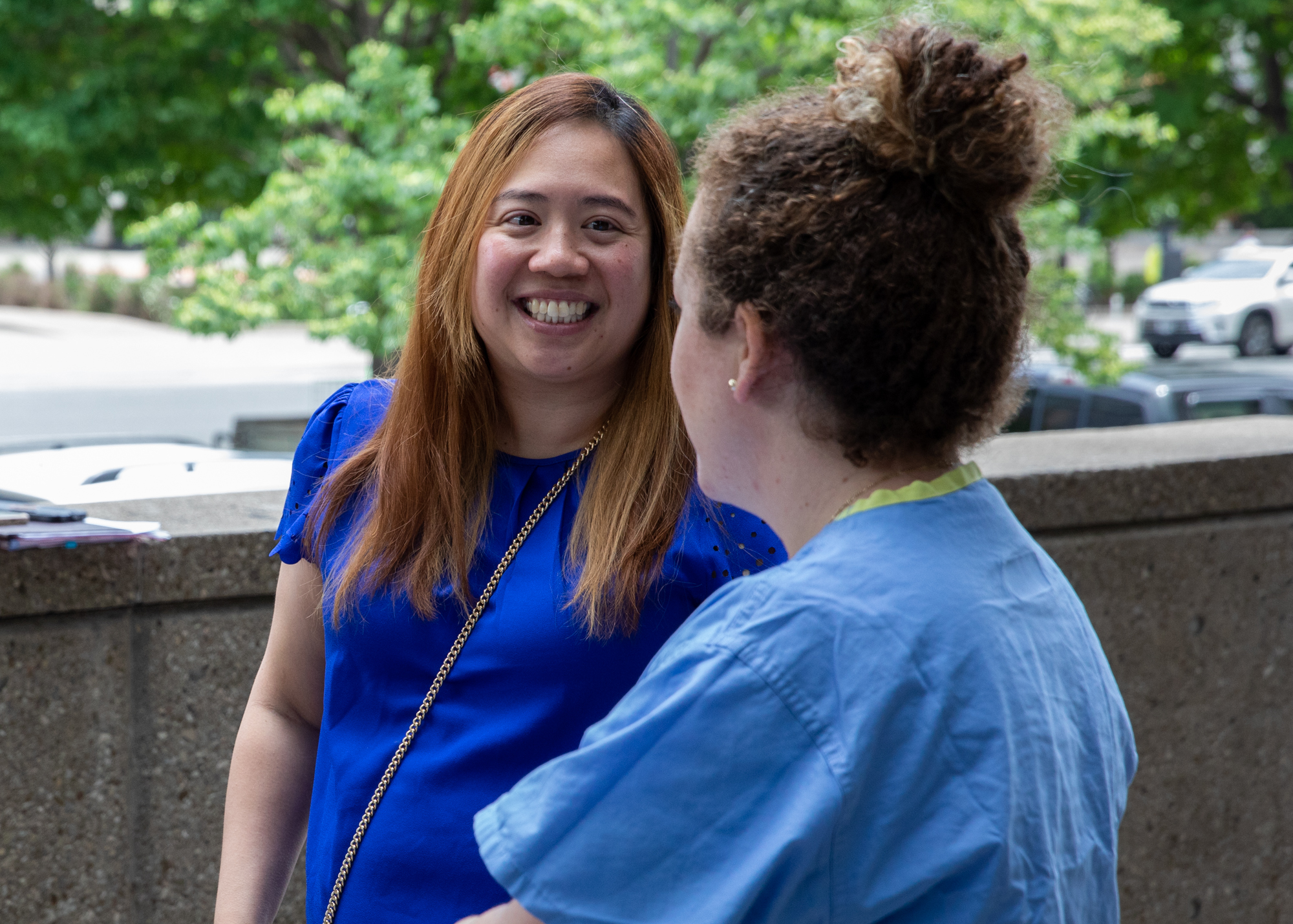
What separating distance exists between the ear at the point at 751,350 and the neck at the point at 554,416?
0.73 meters

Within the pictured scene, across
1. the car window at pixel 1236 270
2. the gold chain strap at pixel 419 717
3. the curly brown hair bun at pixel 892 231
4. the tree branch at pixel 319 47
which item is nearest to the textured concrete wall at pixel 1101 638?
the gold chain strap at pixel 419 717

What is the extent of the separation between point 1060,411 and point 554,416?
9.64 metres

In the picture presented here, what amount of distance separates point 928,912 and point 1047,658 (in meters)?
0.27

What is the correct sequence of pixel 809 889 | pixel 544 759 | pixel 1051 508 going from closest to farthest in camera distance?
pixel 809 889, pixel 544 759, pixel 1051 508

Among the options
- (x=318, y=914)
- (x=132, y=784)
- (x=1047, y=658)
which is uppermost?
(x=1047, y=658)

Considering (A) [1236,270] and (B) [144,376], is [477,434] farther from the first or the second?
(A) [1236,270]

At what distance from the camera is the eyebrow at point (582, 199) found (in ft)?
6.42

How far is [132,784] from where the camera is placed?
8.43ft

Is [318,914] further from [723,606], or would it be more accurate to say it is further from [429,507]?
[723,606]

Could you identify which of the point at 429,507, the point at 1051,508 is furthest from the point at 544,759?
A: the point at 1051,508

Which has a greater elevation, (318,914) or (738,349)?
(738,349)

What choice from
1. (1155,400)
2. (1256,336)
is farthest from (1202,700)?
(1256,336)

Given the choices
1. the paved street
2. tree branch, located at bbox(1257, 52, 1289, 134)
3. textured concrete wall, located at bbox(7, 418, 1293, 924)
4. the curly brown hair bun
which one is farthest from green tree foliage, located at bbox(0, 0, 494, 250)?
tree branch, located at bbox(1257, 52, 1289, 134)

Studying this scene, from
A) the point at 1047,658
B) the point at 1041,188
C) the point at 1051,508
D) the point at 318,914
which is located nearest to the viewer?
the point at 1047,658
